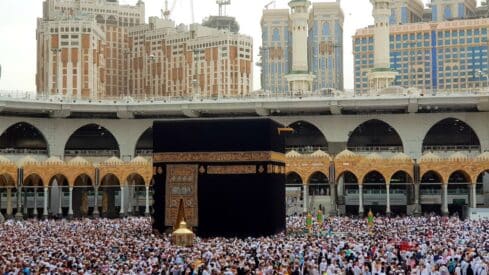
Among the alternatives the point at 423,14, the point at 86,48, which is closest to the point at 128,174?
the point at 86,48

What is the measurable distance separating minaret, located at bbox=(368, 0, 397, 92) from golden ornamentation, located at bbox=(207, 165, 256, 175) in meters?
22.0

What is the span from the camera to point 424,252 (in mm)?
14844

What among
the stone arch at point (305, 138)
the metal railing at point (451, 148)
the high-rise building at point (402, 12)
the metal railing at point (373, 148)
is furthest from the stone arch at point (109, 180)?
the high-rise building at point (402, 12)

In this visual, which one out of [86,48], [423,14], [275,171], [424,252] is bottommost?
[424,252]

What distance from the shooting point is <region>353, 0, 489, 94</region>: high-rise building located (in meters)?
82.6

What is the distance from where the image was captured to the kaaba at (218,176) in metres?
20.0

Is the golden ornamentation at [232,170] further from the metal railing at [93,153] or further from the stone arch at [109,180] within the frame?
the metal railing at [93,153]

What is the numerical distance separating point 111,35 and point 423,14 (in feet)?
146

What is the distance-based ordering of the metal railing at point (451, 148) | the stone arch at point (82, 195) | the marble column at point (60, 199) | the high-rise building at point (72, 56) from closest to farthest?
the marble column at point (60, 199) → the stone arch at point (82, 195) → the metal railing at point (451, 148) → the high-rise building at point (72, 56)

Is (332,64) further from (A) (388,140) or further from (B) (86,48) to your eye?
(A) (388,140)

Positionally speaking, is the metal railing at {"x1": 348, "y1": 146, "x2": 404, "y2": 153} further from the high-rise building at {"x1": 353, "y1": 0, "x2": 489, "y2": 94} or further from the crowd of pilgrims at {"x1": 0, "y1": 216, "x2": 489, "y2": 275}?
the high-rise building at {"x1": 353, "y1": 0, "x2": 489, "y2": 94}

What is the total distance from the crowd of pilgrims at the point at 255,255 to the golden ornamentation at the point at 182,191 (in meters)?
0.86

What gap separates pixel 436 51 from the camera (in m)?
84.6

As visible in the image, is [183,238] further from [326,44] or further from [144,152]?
[326,44]
